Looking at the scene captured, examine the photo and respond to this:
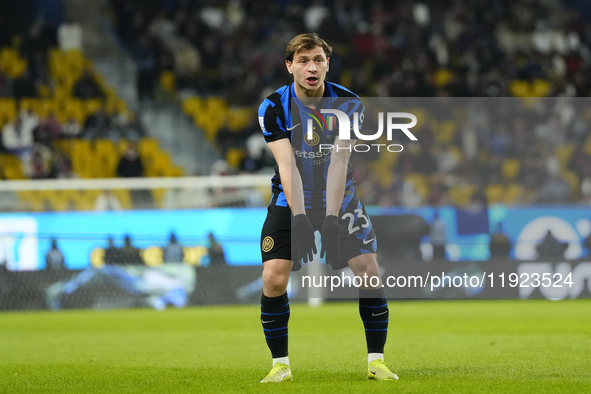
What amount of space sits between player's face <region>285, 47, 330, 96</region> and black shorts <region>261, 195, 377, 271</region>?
2.28 ft

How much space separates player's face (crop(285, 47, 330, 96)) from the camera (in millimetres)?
4598

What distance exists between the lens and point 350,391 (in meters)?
4.14

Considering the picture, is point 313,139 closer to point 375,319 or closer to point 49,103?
point 375,319

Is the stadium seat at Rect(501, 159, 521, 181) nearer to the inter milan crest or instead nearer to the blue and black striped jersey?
the blue and black striped jersey

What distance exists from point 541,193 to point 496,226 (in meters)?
1.23

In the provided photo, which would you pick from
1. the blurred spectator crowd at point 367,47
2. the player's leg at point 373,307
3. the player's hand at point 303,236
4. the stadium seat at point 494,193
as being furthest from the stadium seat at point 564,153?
the blurred spectator crowd at point 367,47

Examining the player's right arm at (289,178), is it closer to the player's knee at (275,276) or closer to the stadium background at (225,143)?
the player's knee at (275,276)

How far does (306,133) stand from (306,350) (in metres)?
2.64

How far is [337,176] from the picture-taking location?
4680 mm

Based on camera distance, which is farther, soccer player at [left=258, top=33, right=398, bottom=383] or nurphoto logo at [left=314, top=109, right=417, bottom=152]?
nurphoto logo at [left=314, top=109, right=417, bottom=152]

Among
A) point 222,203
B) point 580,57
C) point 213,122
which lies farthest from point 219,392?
point 580,57

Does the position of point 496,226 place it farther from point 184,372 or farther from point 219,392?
point 219,392

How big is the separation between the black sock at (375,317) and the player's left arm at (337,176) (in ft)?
1.66

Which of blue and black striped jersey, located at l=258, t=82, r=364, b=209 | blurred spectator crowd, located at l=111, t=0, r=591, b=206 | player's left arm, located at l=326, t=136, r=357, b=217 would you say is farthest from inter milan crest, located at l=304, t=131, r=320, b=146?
blurred spectator crowd, located at l=111, t=0, r=591, b=206
